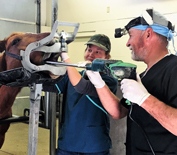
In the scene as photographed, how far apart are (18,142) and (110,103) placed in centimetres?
144

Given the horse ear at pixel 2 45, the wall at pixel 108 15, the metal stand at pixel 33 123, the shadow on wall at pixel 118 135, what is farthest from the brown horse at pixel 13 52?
the wall at pixel 108 15

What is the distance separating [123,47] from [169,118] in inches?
114

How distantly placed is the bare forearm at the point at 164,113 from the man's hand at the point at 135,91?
33mm

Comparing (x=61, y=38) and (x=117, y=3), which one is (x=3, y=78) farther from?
(x=117, y=3)

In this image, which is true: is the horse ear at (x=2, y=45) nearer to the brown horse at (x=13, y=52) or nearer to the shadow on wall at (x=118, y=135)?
the brown horse at (x=13, y=52)

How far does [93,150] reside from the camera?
141 centimetres

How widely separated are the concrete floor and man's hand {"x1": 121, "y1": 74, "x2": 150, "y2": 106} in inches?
44.7

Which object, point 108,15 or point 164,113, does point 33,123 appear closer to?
point 164,113

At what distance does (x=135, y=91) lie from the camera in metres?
0.97

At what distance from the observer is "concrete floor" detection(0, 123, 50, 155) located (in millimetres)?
1916

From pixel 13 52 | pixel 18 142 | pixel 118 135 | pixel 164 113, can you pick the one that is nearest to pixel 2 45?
pixel 13 52

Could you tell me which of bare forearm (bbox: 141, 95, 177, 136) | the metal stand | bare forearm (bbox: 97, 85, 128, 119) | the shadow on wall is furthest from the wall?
the metal stand

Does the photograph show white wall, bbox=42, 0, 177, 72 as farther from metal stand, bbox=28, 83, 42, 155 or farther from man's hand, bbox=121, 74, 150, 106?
metal stand, bbox=28, 83, 42, 155

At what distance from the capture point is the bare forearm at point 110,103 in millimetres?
1282
